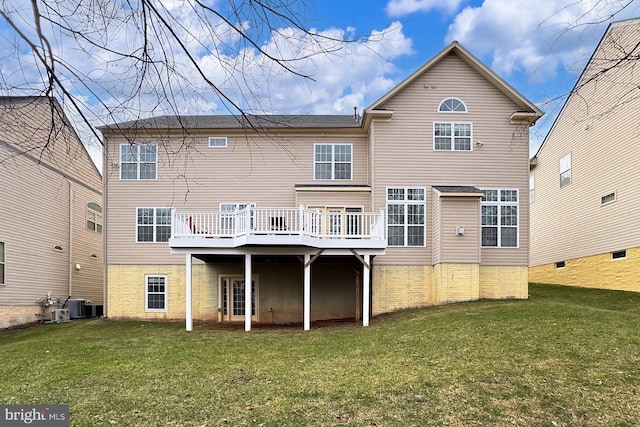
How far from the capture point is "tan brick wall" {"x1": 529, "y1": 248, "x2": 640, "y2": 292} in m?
16.2

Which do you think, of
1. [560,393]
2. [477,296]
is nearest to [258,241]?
[477,296]

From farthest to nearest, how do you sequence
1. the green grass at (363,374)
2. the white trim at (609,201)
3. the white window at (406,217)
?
the white trim at (609,201) → the white window at (406,217) → the green grass at (363,374)

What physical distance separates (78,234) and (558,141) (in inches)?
826

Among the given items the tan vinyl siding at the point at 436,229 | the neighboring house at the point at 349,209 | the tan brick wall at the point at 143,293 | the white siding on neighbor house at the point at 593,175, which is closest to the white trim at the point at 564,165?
the white siding on neighbor house at the point at 593,175

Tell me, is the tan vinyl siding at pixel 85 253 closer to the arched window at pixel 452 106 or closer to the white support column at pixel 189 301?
the white support column at pixel 189 301

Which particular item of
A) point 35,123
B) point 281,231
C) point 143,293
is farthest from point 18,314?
point 35,123

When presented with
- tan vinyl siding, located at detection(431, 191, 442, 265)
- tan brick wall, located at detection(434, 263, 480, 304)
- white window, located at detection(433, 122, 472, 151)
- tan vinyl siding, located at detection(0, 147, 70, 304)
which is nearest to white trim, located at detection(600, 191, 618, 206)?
white window, located at detection(433, 122, 472, 151)

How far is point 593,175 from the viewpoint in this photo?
60.6 feet

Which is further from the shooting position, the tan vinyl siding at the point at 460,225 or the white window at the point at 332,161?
the white window at the point at 332,161

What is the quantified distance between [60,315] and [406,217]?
42.6 feet

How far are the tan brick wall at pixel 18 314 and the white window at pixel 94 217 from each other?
15.5ft

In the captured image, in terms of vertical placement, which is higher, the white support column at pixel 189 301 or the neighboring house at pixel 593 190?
the neighboring house at pixel 593 190

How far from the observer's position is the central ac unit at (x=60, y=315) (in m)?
17.7

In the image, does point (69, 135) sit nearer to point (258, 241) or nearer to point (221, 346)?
point (221, 346)
